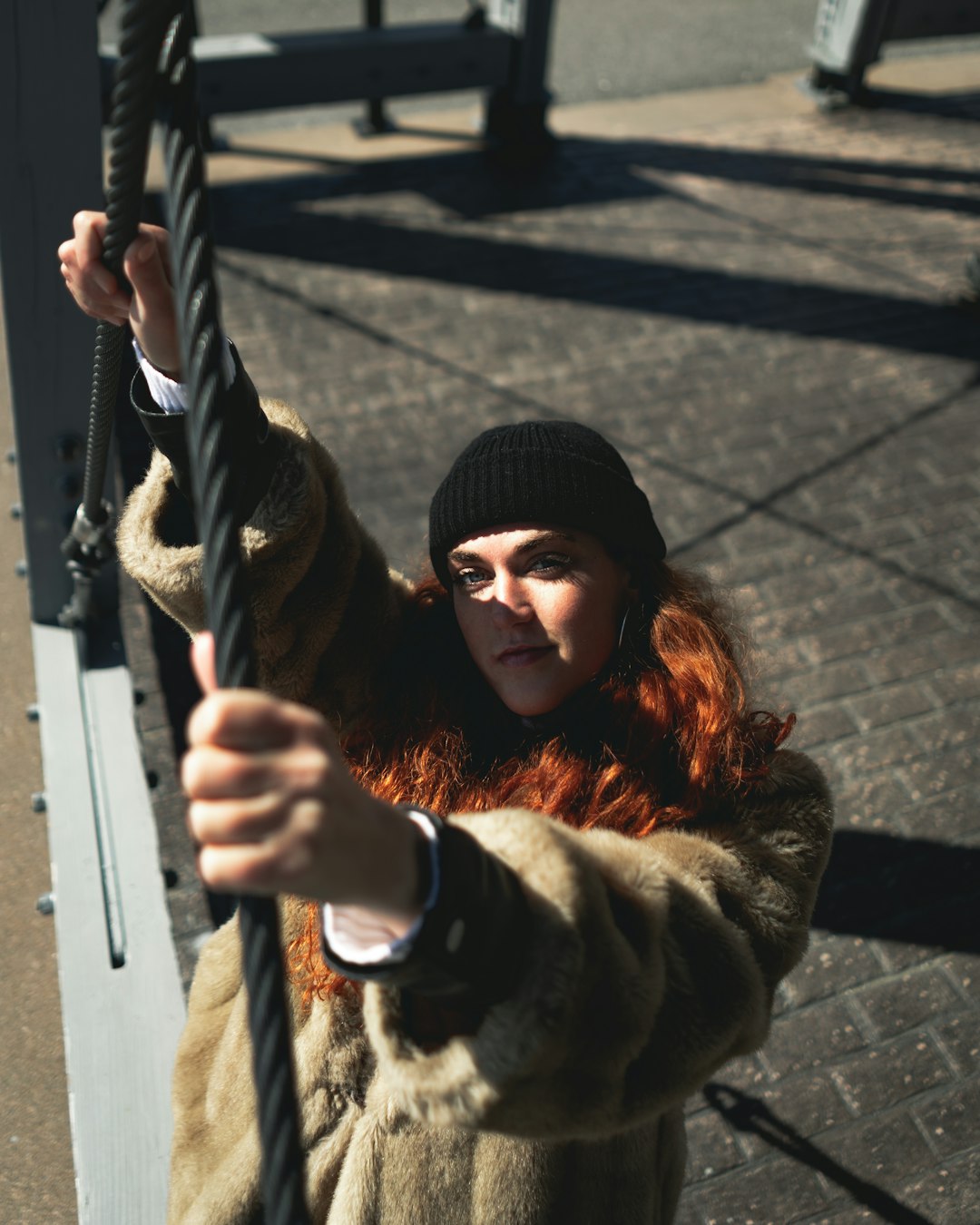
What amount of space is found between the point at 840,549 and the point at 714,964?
3.75 meters

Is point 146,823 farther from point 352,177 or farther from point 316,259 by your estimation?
point 352,177

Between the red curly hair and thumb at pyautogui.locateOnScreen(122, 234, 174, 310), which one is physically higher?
thumb at pyautogui.locateOnScreen(122, 234, 174, 310)

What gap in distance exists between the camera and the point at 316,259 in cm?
681

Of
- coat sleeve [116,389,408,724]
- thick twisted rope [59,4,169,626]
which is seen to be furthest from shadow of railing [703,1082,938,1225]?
thick twisted rope [59,4,169,626]

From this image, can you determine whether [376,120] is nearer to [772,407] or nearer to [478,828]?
[772,407]

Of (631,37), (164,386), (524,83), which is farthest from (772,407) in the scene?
(631,37)

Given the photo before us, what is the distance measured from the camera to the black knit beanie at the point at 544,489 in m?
1.91

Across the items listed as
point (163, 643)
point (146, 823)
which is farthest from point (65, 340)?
point (163, 643)

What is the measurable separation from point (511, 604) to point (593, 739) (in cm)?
29

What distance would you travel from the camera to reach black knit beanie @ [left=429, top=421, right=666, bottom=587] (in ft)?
6.27

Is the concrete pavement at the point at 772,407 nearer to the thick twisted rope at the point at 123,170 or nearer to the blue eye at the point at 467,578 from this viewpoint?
the blue eye at the point at 467,578

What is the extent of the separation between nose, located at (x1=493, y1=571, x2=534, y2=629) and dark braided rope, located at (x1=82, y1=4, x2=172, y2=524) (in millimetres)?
724

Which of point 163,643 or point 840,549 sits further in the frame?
point 840,549

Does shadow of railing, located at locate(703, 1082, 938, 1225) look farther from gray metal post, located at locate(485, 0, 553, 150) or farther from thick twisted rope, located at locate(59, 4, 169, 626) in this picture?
gray metal post, located at locate(485, 0, 553, 150)
